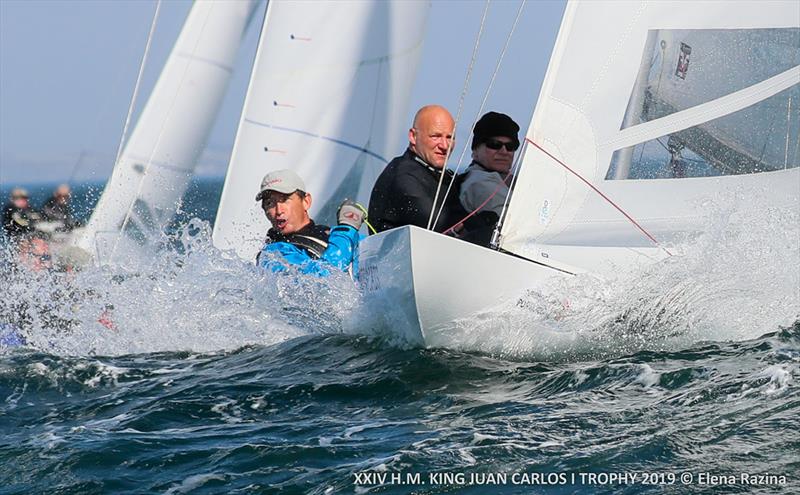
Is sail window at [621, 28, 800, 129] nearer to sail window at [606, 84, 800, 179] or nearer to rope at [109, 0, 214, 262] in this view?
sail window at [606, 84, 800, 179]

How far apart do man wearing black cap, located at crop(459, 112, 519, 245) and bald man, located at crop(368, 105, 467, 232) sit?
0.28 feet

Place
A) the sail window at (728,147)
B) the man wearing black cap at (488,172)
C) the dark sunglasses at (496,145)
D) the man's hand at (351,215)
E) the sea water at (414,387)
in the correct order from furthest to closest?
1. the man's hand at (351,215)
2. the dark sunglasses at (496,145)
3. the man wearing black cap at (488,172)
4. the sail window at (728,147)
5. the sea water at (414,387)

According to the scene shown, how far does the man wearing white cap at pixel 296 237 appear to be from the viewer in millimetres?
5672

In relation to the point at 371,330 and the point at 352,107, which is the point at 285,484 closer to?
the point at 371,330

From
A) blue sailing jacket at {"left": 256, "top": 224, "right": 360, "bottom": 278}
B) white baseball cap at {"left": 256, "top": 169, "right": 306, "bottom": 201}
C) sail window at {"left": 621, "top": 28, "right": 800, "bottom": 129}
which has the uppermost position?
sail window at {"left": 621, "top": 28, "right": 800, "bottom": 129}

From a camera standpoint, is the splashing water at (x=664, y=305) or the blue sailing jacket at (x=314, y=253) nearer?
the splashing water at (x=664, y=305)

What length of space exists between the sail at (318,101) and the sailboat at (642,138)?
4.36 metres

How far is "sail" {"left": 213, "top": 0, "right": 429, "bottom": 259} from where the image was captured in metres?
9.51

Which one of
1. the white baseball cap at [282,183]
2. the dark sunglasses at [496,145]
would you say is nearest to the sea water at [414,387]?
the white baseball cap at [282,183]

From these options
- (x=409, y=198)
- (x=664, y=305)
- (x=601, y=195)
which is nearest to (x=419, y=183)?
(x=409, y=198)

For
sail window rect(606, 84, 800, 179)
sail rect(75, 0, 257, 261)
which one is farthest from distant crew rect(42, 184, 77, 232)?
sail window rect(606, 84, 800, 179)

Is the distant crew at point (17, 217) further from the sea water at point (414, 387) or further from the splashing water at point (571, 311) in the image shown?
the splashing water at point (571, 311)

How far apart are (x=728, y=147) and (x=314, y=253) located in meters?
1.86

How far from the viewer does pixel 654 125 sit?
5098mm
